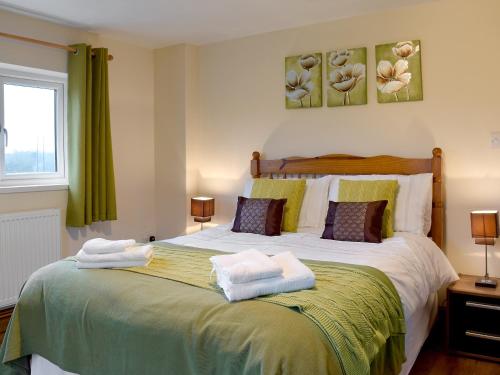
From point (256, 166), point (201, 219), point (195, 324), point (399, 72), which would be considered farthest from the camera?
point (201, 219)

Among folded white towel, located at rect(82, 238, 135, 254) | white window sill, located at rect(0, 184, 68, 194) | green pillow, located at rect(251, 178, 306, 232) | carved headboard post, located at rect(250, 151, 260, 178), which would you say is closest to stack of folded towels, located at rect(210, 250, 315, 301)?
folded white towel, located at rect(82, 238, 135, 254)

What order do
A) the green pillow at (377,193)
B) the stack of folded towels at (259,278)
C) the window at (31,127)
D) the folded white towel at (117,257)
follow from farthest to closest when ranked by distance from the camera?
the window at (31,127) < the green pillow at (377,193) < the folded white towel at (117,257) < the stack of folded towels at (259,278)

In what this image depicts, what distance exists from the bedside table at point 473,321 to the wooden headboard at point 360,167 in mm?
495

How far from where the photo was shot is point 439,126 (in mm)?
3180

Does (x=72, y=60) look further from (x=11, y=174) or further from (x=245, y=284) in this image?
(x=245, y=284)

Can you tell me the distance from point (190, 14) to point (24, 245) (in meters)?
2.16

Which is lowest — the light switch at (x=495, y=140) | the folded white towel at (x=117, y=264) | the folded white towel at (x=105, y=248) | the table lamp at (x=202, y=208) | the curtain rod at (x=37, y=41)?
the folded white towel at (x=117, y=264)

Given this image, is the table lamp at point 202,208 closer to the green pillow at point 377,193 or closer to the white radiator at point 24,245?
the white radiator at point 24,245

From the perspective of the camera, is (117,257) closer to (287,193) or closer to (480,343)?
(287,193)

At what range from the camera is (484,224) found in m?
2.76

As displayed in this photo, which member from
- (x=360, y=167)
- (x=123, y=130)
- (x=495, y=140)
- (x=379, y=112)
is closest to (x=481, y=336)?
(x=495, y=140)

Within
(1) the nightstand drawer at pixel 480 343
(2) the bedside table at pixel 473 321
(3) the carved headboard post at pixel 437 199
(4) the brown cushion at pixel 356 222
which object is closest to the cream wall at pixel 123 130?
(4) the brown cushion at pixel 356 222

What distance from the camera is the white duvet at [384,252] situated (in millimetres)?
2217

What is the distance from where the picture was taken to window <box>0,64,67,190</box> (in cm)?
344
